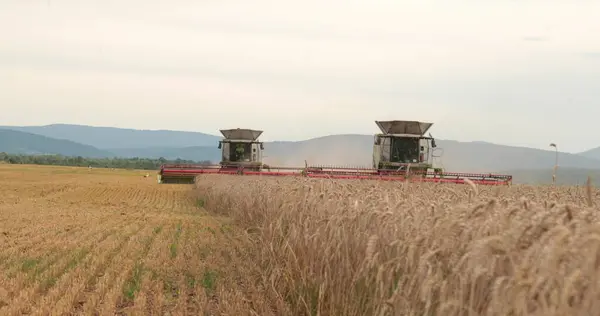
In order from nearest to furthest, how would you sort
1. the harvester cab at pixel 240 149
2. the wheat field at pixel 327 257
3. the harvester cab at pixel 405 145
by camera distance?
1. the wheat field at pixel 327 257
2. the harvester cab at pixel 405 145
3. the harvester cab at pixel 240 149

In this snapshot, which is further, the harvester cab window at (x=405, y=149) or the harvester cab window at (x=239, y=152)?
the harvester cab window at (x=239, y=152)

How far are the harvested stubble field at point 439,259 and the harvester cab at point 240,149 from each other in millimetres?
23402

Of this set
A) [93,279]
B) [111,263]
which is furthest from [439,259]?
[111,263]

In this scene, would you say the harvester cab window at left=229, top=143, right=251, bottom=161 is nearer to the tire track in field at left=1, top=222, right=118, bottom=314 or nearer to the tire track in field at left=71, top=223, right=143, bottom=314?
the tire track in field at left=71, top=223, right=143, bottom=314

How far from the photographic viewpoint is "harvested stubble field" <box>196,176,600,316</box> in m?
2.45

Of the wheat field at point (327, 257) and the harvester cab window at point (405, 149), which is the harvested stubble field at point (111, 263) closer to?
the wheat field at point (327, 257)

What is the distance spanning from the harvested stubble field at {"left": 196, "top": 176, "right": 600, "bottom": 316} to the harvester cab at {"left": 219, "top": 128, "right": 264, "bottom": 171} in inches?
921

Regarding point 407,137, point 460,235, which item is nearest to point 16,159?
point 407,137

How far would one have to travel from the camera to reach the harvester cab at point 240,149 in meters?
31.1

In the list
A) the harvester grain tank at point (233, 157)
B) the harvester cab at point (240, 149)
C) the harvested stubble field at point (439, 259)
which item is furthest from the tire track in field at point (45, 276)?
the harvester cab at point (240, 149)

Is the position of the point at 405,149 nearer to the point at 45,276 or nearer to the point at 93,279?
the point at 93,279

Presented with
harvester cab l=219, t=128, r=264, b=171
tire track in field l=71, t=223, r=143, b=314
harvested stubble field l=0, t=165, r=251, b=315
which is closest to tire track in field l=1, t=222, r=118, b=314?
harvested stubble field l=0, t=165, r=251, b=315

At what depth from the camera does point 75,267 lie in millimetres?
8867

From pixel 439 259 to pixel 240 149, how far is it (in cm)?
2817
